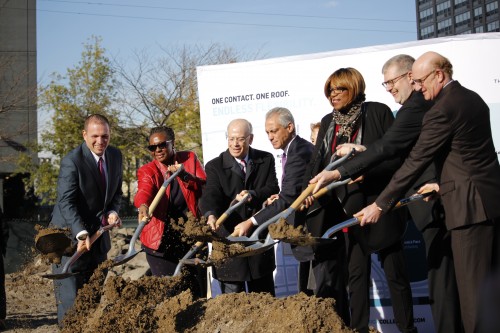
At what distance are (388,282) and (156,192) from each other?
2.46 meters

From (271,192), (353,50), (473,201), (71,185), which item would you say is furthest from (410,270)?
(71,185)

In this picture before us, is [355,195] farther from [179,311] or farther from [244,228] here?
[179,311]

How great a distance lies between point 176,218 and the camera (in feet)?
24.8

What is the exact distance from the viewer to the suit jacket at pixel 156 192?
7.42 m

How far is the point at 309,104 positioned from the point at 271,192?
54.7 inches

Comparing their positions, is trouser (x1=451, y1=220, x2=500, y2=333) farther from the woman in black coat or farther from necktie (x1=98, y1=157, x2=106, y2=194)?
necktie (x1=98, y1=157, x2=106, y2=194)

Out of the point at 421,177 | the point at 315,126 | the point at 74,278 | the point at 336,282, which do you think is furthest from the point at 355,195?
the point at 74,278

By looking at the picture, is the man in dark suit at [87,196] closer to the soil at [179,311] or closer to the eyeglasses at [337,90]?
the soil at [179,311]

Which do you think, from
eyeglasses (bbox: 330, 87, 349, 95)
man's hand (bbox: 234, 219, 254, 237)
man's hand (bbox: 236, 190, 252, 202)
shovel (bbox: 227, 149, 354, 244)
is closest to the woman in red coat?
man's hand (bbox: 236, 190, 252, 202)

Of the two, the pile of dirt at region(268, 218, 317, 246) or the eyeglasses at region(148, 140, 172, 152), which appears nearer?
the pile of dirt at region(268, 218, 317, 246)

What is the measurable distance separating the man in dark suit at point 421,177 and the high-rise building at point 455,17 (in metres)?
27.2

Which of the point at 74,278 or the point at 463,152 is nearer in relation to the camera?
the point at 463,152

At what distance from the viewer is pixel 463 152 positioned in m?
5.05

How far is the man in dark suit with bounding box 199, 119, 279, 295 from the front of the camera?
23.1ft
